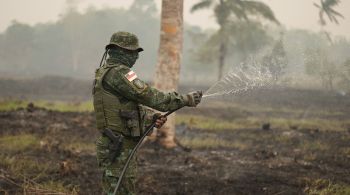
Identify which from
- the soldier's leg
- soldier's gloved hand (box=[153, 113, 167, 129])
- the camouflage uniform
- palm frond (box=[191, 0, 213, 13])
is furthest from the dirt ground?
palm frond (box=[191, 0, 213, 13])

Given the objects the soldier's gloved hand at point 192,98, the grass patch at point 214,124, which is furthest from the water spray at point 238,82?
the grass patch at point 214,124

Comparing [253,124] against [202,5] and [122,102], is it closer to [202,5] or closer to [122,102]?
[122,102]

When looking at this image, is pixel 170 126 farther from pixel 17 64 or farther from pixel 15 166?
pixel 17 64

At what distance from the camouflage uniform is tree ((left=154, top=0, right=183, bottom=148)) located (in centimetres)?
521

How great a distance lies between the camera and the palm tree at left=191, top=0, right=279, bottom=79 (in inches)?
742

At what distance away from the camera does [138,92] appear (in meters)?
3.93

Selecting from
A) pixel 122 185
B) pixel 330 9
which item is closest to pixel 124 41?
pixel 122 185

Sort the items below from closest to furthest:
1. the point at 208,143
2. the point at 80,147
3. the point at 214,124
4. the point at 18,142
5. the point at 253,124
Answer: the point at 18,142
the point at 80,147
the point at 208,143
the point at 214,124
the point at 253,124

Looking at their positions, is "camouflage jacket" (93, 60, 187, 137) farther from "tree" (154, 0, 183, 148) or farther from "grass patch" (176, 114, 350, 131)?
"grass patch" (176, 114, 350, 131)

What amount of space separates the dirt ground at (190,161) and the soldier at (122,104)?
78.1 inches

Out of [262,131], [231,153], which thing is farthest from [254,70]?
[262,131]

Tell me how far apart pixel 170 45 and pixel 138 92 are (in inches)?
220

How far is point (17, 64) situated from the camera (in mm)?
79438

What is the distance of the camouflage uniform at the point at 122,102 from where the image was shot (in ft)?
13.0
